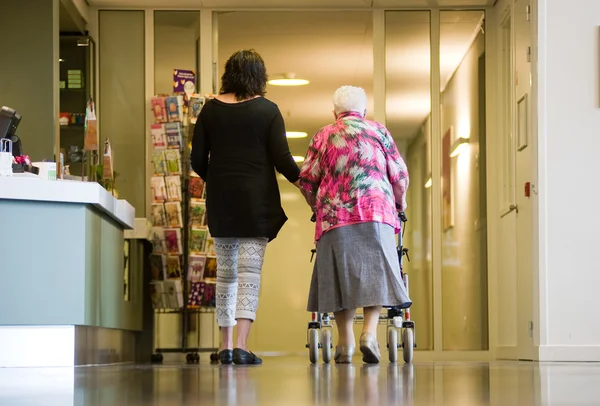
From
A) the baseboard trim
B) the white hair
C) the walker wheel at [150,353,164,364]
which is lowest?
the walker wheel at [150,353,164,364]

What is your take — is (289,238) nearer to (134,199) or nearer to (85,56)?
(134,199)

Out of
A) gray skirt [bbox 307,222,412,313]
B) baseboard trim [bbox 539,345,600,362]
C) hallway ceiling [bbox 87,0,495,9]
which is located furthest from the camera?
hallway ceiling [bbox 87,0,495,9]

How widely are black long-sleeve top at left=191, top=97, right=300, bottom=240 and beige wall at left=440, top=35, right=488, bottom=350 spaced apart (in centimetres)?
385

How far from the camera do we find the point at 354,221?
540cm

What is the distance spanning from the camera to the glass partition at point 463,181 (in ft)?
29.7

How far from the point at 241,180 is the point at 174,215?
299cm

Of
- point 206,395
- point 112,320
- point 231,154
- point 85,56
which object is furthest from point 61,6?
point 206,395

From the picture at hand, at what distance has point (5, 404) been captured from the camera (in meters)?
2.11

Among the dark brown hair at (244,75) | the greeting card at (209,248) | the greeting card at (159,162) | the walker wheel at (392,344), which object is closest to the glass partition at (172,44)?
the greeting card at (159,162)

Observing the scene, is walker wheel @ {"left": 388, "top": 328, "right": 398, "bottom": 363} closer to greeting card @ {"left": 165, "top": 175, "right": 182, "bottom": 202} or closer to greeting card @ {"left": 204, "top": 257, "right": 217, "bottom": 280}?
greeting card @ {"left": 204, "top": 257, "right": 217, "bottom": 280}

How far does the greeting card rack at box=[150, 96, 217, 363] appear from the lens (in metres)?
8.24

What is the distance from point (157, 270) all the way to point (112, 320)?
1.64 meters

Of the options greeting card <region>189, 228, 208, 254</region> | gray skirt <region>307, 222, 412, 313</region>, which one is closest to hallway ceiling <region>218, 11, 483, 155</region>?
greeting card <region>189, 228, 208, 254</region>

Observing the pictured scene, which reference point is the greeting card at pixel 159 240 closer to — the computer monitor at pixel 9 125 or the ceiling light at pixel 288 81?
the ceiling light at pixel 288 81
